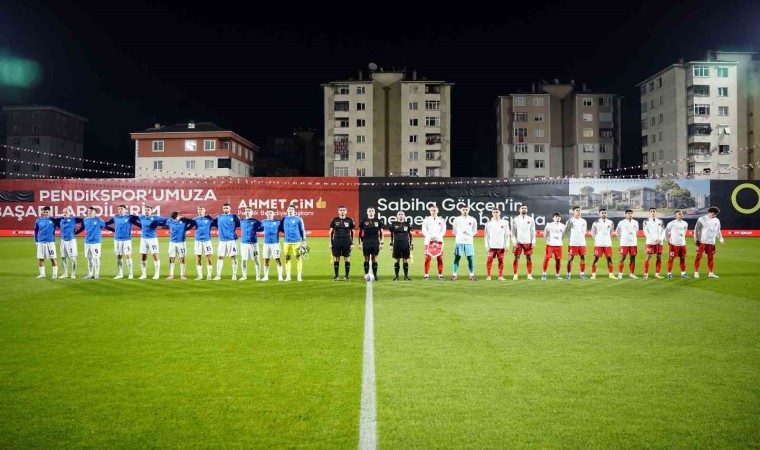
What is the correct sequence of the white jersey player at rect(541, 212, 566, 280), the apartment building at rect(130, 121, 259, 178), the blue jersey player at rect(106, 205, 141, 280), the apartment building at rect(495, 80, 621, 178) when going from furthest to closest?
1. the apartment building at rect(495, 80, 621, 178)
2. the apartment building at rect(130, 121, 259, 178)
3. the white jersey player at rect(541, 212, 566, 280)
4. the blue jersey player at rect(106, 205, 141, 280)

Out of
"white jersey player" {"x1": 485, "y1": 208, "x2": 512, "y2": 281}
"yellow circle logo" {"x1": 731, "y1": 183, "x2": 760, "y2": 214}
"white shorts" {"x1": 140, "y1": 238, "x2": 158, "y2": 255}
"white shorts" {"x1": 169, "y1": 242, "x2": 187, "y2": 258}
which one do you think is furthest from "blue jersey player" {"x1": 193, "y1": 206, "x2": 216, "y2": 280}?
"yellow circle logo" {"x1": 731, "y1": 183, "x2": 760, "y2": 214}

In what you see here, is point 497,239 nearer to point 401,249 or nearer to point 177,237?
point 401,249

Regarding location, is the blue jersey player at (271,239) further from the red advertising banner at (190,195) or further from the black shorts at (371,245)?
the red advertising banner at (190,195)

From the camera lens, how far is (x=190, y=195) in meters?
31.9

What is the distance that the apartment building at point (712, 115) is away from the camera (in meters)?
60.5

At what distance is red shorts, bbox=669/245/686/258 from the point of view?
15250 mm

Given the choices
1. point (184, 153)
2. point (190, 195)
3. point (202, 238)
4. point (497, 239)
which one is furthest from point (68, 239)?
point (184, 153)

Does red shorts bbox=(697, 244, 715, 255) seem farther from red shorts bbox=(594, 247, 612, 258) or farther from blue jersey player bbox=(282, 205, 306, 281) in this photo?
blue jersey player bbox=(282, 205, 306, 281)

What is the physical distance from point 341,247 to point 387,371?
27.8 ft

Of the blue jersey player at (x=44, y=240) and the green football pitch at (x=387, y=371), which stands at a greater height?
the blue jersey player at (x=44, y=240)

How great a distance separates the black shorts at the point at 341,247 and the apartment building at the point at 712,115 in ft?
186

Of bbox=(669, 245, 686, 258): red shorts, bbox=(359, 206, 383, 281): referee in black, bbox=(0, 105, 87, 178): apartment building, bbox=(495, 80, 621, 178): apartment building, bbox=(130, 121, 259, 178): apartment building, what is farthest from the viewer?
bbox=(0, 105, 87, 178): apartment building

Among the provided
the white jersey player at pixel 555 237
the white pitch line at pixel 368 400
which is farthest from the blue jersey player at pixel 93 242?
the white jersey player at pixel 555 237

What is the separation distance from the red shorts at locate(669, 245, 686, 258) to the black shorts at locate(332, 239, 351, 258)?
8.85 metres
